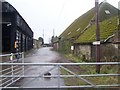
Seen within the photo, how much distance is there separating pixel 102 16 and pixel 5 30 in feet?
51.0

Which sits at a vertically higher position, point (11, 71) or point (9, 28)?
point (9, 28)

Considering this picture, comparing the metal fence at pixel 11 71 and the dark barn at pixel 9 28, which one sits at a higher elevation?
the dark barn at pixel 9 28

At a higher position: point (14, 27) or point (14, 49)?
point (14, 27)

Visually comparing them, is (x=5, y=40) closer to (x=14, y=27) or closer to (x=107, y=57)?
(x=14, y=27)

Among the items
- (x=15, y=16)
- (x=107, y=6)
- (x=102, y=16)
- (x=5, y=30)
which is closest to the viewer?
(x=15, y=16)

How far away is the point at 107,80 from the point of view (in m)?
13.6

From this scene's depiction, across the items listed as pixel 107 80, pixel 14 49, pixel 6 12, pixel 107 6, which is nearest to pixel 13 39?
pixel 14 49

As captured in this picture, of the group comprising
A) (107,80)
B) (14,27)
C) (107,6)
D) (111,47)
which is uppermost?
(107,6)

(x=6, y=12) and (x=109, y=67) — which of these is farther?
(x=6, y=12)

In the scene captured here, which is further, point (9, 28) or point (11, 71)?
point (9, 28)

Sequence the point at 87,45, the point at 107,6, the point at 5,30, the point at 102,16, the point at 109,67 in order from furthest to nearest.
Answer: the point at 107,6 < the point at 102,16 < the point at 5,30 < the point at 87,45 < the point at 109,67

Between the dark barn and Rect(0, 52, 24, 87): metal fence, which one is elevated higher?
the dark barn

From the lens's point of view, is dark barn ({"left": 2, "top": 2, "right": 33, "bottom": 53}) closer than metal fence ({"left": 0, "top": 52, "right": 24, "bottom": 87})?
No

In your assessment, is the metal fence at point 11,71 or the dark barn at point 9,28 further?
the dark barn at point 9,28
